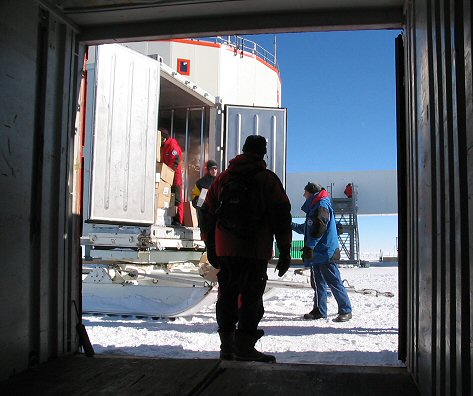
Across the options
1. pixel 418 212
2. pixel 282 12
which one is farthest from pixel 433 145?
pixel 282 12

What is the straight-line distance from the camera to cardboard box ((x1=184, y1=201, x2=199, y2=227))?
23.3ft

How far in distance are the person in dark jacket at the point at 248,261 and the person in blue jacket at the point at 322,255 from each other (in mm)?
2229

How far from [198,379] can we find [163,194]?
4.20 m

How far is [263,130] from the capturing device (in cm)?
677

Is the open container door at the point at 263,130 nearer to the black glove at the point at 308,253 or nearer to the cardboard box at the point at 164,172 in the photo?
the cardboard box at the point at 164,172

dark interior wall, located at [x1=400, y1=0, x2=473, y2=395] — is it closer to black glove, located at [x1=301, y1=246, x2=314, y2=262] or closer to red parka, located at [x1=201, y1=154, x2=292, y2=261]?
red parka, located at [x1=201, y1=154, x2=292, y2=261]

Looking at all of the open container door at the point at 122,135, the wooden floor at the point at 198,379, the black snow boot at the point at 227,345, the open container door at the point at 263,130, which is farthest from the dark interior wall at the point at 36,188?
the open container door at the point at 263,130

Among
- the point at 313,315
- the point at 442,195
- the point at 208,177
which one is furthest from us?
the point at 208,177

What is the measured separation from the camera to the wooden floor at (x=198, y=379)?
2.39m

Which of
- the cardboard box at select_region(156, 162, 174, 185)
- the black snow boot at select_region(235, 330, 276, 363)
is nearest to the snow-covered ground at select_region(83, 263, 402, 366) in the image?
the black snow boot at select_region(235, 330, 276, 363)

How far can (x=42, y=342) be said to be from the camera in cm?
289

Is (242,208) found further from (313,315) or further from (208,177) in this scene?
(208,177)

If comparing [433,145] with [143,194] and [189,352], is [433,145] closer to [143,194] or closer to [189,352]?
[189,352]

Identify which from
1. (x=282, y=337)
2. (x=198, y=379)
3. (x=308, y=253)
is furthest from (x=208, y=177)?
(x=198, y=379)
